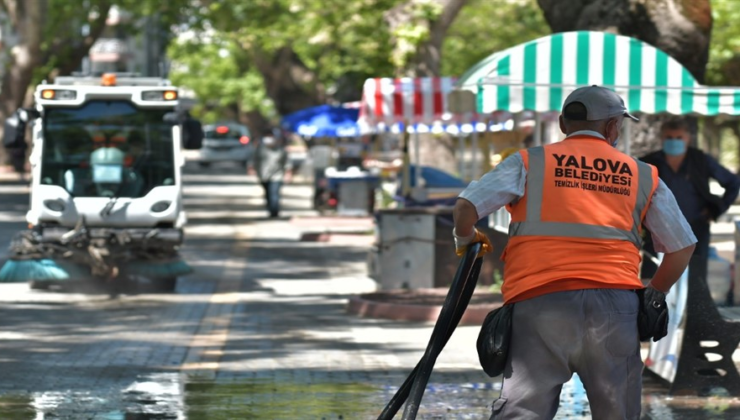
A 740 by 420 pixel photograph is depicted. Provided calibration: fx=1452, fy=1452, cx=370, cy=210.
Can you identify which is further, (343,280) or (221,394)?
(343,280)

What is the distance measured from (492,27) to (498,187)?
37337mm

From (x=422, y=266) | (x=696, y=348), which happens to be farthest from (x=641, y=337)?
(x=422, y=266)

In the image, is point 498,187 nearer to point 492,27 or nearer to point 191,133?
point 191,133

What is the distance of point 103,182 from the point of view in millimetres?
16172

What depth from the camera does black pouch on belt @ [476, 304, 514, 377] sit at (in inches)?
207

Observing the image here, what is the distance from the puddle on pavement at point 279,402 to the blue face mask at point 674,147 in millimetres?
2176

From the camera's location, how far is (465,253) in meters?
5.45

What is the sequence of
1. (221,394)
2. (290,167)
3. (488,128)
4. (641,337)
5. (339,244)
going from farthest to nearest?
(290,167)
(339,244)
(488,128)
(221,394)
(641,337)

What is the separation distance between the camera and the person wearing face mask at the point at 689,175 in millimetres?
11047

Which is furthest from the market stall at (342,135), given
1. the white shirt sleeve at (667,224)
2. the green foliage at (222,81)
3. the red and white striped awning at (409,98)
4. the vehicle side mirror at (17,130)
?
the green foliage at (222,81)

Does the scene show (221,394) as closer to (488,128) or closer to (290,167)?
(488,128)

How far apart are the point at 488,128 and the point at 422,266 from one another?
5.45 meters

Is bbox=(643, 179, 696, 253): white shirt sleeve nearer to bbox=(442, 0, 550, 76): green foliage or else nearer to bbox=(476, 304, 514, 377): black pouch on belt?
bbox=(476, 304, 514, 377): black pouch on belt

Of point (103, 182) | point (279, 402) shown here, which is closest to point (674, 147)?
point (279, 402)
